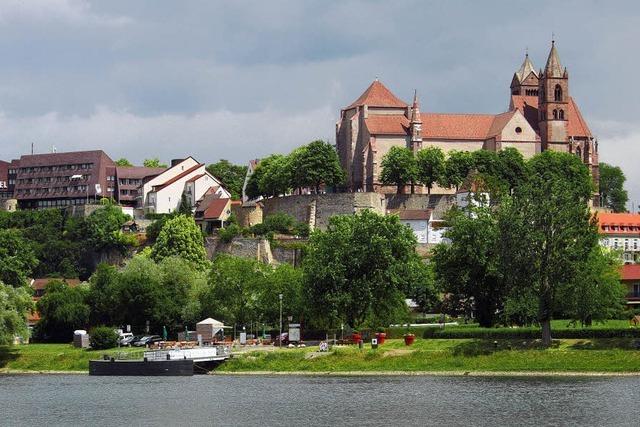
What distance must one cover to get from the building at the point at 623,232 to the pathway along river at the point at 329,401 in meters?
81.0

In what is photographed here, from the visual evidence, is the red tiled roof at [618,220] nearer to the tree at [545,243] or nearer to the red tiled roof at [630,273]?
the red tiled roof at [630,273]

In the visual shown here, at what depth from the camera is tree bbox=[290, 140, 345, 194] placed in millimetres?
146375

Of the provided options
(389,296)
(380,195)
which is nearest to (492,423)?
(389,296)

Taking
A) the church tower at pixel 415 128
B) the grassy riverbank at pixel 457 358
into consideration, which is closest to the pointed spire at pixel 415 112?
the church tower at pixel 415 128

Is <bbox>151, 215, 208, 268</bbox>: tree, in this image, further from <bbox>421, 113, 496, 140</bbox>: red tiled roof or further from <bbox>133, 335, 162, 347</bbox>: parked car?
<bbox>421, 113, 496, 140</bbox>: red tiled roof

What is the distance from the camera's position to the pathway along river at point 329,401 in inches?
2259

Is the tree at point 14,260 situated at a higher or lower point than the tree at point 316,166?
lower

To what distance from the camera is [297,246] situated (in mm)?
131125

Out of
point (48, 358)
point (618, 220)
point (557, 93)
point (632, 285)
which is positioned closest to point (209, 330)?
point (48, 358)

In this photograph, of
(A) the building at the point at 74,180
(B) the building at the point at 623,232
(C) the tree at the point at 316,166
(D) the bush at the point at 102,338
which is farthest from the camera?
(A) the building at the point at 74,180

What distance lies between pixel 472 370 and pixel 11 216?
9221cm

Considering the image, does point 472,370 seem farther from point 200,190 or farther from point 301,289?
point 200,190

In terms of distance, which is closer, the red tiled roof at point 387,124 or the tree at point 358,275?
the tree at point 358,275

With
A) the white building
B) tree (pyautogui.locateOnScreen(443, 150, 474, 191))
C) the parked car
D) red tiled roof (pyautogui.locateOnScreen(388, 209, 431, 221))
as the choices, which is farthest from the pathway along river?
the white building
